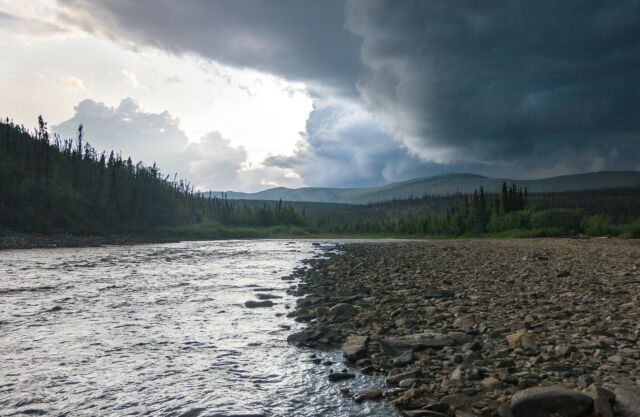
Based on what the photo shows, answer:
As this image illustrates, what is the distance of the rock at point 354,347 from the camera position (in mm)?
7723

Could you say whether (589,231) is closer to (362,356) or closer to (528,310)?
(528,310)

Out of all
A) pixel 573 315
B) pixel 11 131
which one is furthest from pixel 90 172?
pixel 573 315

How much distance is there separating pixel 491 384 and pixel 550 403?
3.36 feet

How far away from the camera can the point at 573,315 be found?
8.88 meters

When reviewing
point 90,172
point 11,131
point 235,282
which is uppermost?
point 11,131

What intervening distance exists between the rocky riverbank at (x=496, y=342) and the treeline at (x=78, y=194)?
81.2 metres

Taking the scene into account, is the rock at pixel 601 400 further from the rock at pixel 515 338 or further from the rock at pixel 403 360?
the rock at pixel 403 360

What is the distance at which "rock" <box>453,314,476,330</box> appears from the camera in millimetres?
8770

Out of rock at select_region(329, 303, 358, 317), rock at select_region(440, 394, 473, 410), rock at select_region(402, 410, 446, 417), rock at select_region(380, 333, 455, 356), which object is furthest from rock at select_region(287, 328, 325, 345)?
rock at select_region(440, 394, 473, 410)

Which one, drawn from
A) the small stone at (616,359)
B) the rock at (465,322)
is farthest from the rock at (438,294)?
the small stone at (616,359)

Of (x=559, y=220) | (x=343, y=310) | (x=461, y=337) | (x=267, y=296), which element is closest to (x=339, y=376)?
(x=461, y=337)

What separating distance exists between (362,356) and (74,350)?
7.35 meters

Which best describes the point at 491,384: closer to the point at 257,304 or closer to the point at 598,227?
the point at 257,304

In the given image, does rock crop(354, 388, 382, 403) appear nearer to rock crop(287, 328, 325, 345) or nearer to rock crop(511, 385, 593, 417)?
rock crop(511, 385, 593, 417)
